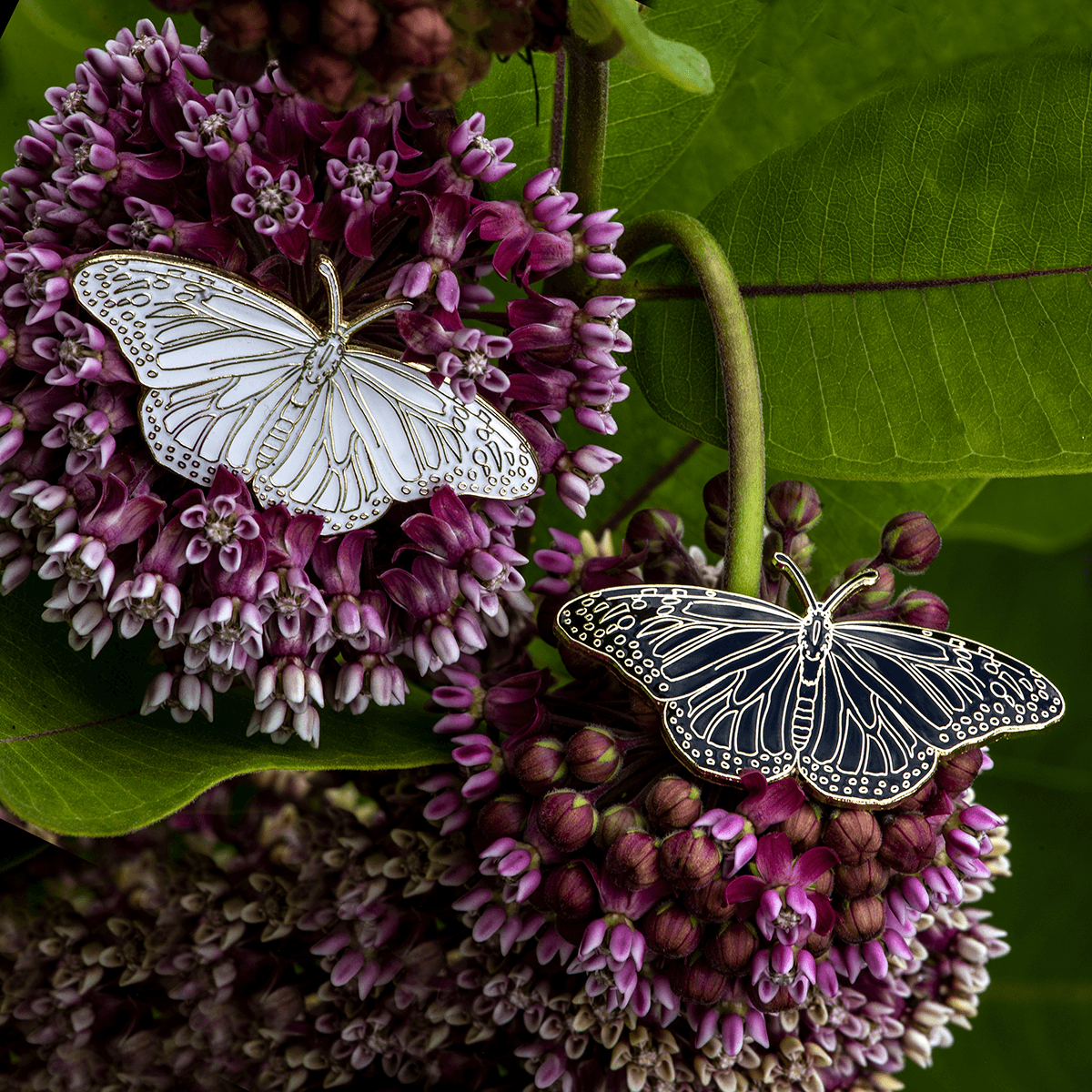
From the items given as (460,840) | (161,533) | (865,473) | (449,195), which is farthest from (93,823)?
(865,473)

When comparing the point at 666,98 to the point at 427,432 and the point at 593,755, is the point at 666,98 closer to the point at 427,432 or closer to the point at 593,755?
the point at 427,432

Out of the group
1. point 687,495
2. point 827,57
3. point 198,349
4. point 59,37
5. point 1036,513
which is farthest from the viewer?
point 1036,513

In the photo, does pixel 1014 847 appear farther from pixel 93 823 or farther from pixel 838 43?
pixel 93 823

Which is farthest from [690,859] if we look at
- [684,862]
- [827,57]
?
[827,57]

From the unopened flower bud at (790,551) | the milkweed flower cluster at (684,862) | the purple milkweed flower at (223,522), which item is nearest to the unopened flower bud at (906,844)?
the milkweed flower cluster at (684,862)

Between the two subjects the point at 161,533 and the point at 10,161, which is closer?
the point at 161,533

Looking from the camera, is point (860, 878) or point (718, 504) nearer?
point (860, 878)

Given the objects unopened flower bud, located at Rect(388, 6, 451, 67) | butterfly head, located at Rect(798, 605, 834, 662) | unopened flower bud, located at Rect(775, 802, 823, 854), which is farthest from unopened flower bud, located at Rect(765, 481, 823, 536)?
unopened flower bud, located at Rect(388, 6, 451, 67)
